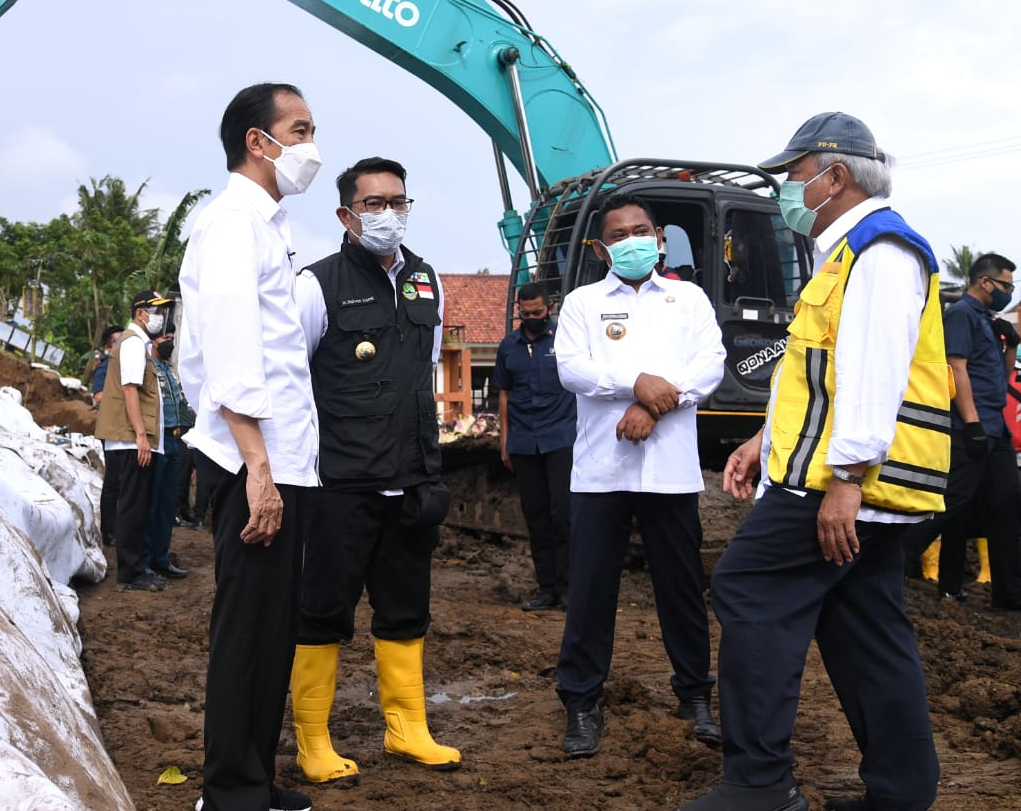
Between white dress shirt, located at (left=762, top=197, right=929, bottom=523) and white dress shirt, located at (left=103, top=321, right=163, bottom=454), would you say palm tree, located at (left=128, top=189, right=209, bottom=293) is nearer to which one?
white dress shirt, located at (left=103, top=321, right=163, bottom=454)

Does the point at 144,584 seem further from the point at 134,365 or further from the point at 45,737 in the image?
the point at 45,737

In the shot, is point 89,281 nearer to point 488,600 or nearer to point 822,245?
point 488,600

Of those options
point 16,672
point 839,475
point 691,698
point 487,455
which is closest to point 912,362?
point 839,475

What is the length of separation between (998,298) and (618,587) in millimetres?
3629

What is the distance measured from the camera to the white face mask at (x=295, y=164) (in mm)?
3047

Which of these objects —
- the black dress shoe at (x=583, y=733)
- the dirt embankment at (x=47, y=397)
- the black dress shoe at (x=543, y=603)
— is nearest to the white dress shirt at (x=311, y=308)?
the black dress shoe at (x=583, y=733)

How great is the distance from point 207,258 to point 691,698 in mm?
2312

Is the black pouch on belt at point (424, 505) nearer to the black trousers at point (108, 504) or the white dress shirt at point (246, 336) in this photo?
the white dress shirt at point (246, 336)

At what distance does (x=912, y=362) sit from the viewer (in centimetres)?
281

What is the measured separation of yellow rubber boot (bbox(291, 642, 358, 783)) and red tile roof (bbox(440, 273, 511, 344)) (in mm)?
34821

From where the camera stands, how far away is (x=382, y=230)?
3732 millimetres

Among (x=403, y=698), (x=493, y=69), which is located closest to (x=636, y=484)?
(x=403, y=698)

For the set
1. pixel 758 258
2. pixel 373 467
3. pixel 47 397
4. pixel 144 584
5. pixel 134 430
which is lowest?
pixel 144 584

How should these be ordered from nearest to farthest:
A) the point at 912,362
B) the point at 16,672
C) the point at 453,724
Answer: the point at 16,672
the point at 912,362
the point at 453,724
